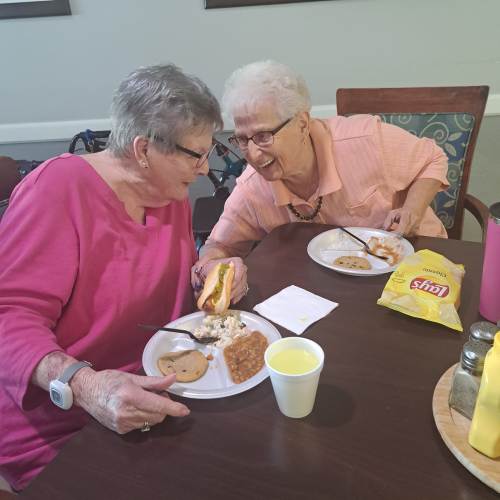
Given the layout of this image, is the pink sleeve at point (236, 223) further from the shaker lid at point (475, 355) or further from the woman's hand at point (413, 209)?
the shaker lid at point (475, 355)

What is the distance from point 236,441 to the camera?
2.63 feet

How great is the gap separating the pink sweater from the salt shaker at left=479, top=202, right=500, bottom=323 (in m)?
0.79

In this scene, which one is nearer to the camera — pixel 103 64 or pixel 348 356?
pixel 348 356

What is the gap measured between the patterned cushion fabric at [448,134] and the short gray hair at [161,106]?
43.2 inches

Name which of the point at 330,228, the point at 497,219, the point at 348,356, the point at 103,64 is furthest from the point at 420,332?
the point at 103,64

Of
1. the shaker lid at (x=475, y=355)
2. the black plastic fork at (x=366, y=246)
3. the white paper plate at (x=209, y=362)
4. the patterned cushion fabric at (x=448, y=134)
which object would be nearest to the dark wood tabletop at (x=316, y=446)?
the white paper plate at (x=209, y=362)

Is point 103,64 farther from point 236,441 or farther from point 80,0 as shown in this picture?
point 236,441

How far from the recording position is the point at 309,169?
165cm

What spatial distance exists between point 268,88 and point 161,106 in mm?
441

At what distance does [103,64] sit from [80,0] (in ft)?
1.06

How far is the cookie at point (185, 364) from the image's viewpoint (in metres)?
0.97

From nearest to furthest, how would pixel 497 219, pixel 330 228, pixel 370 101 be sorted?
pixel 497 219 < pixel 330 228 < pixel 370 101

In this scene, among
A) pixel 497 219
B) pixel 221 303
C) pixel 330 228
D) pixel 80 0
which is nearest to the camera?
pixel 497 219

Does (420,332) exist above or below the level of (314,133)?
below
